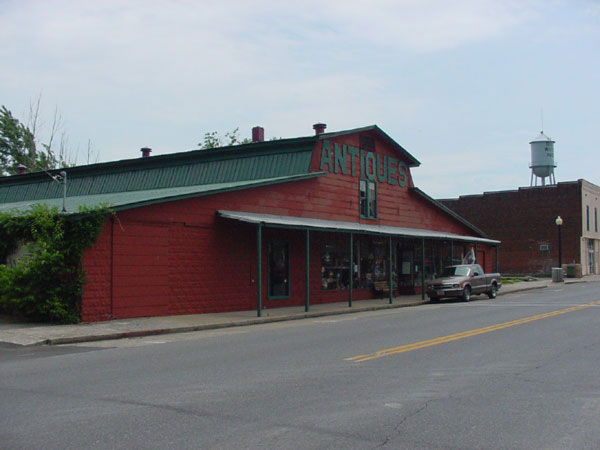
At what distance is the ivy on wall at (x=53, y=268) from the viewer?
18.0 m

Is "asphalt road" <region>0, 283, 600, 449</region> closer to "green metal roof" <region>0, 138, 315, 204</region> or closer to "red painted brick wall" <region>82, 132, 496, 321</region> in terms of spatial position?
"red painted brick wall" <region>82, 132, 496, 321</region>

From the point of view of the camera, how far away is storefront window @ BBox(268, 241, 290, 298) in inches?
985

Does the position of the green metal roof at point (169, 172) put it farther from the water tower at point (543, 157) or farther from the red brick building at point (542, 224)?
the water tower at point (543, 157)

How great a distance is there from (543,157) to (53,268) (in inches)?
2374

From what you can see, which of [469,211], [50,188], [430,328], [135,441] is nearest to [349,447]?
[135,441]

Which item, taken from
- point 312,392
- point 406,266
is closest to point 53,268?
point 312,392

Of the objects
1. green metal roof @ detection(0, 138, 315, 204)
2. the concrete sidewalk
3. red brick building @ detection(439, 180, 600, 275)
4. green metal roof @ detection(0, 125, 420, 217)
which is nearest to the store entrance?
green metal roof @ detection(0, 125, 420, 217)

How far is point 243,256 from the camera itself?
23.6 metres

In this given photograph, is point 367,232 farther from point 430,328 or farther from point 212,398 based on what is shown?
point 212,398

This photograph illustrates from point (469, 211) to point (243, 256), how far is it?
43.7 meters

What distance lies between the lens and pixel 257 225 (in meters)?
22.0

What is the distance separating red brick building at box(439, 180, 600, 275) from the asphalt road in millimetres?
A: 44508

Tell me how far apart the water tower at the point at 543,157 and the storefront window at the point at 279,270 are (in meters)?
50.4

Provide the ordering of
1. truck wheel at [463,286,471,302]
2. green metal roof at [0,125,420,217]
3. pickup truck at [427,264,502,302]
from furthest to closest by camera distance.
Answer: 1. truck wheel at [463,286,471,302]
2. pickup truck at [427,264,502,302]
3. green metal roof at [0,125,420,217]
